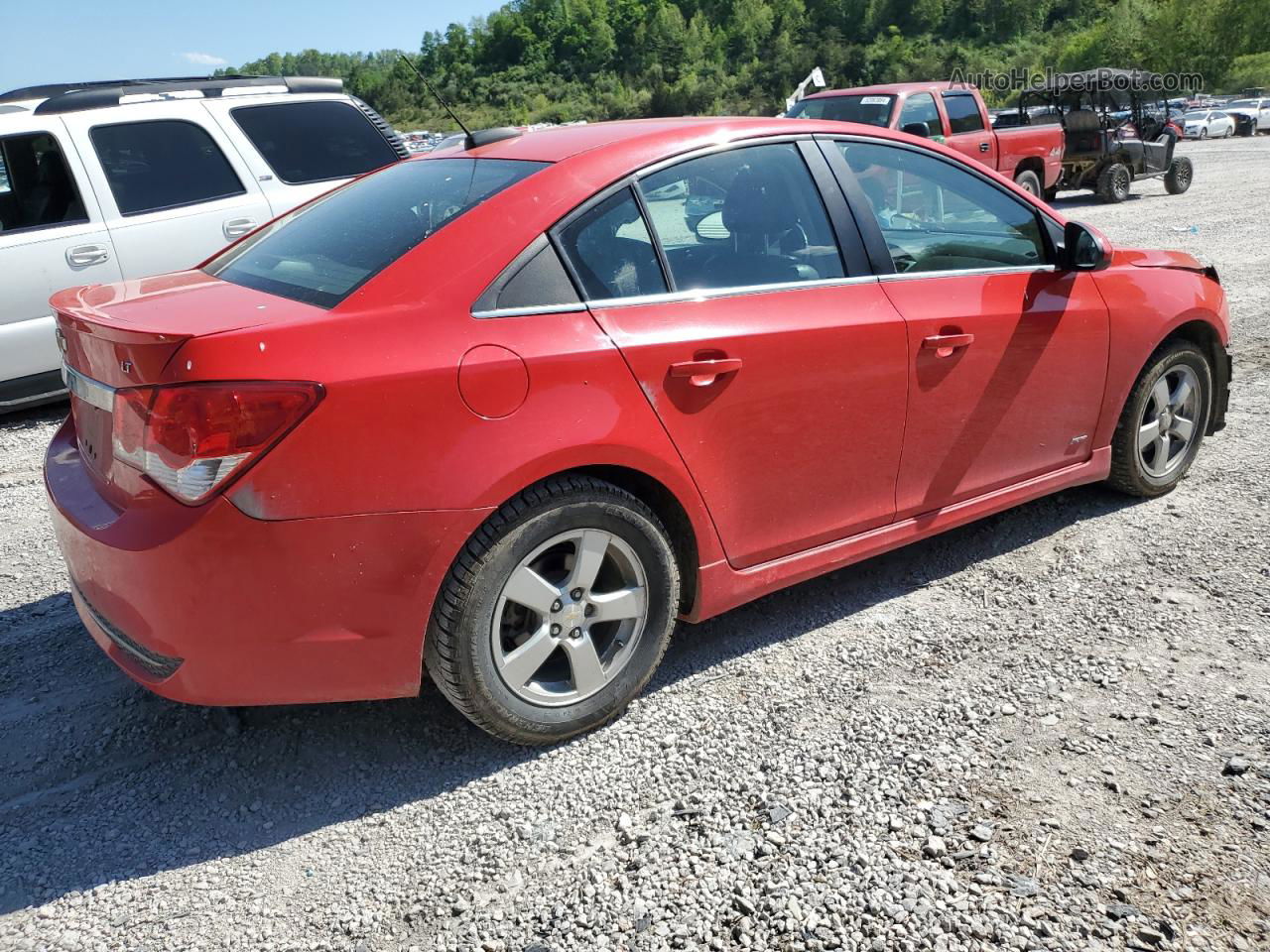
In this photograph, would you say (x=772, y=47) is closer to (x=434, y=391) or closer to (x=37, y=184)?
(x=37, y=184)

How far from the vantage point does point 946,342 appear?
3555 millimetres

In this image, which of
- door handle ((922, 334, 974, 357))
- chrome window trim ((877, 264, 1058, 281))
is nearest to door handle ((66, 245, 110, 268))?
chrome window trim ((877, 264, 1058, 281))

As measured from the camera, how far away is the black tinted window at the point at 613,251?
2.91 m

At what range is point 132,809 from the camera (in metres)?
2.79

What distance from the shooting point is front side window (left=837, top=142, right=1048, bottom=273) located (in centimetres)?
361

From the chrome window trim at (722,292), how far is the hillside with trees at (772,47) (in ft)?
242

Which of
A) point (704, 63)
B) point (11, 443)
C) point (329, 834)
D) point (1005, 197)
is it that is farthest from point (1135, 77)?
point (704, 63)

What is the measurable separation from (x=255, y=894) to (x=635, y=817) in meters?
0.93

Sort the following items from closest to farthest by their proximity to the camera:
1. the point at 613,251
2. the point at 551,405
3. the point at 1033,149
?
the point at 551,405 → the point at 613,251 → the point at 1033,149

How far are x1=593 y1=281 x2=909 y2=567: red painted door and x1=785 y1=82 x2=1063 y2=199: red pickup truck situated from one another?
10691 millimetres

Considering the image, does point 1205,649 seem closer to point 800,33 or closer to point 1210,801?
point 1210,801

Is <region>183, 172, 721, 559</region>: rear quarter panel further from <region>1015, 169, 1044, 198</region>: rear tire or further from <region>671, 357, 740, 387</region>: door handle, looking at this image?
<region>1015, 169, 1044, 198</region>: rear tire

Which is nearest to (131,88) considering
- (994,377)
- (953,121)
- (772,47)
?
(994,377)

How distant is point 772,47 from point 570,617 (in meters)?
159
